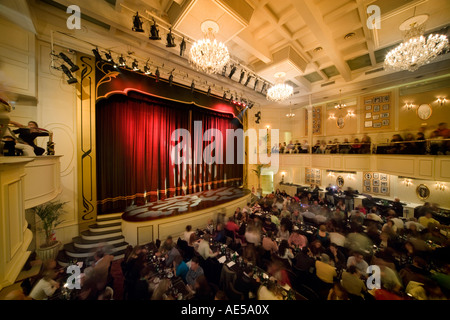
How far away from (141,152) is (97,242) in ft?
11.0

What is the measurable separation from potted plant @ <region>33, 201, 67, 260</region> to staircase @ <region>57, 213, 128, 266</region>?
0.81 ft

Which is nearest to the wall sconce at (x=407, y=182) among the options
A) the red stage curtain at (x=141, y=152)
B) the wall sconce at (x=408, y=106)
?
the wall sconce at (x=408, y=106)

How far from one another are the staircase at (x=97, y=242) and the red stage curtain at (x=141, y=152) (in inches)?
23.5

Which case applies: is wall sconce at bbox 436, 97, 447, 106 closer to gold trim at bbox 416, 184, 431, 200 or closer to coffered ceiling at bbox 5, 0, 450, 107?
coffered ceiling at bbox 5, 0, 450, 107

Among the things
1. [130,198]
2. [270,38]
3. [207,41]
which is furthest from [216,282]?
[270,38]

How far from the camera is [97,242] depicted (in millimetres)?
4180

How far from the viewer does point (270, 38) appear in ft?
16.2

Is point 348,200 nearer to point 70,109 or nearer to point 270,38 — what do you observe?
point 270,38

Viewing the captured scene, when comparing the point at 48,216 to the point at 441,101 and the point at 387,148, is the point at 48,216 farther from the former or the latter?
the point at 441,101

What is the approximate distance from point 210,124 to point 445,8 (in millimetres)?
8418

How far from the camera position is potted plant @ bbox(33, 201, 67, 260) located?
149 inches

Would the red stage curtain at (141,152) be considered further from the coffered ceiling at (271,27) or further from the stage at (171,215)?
the coffered ceiling at (271,27)

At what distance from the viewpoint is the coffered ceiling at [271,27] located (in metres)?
3.44
